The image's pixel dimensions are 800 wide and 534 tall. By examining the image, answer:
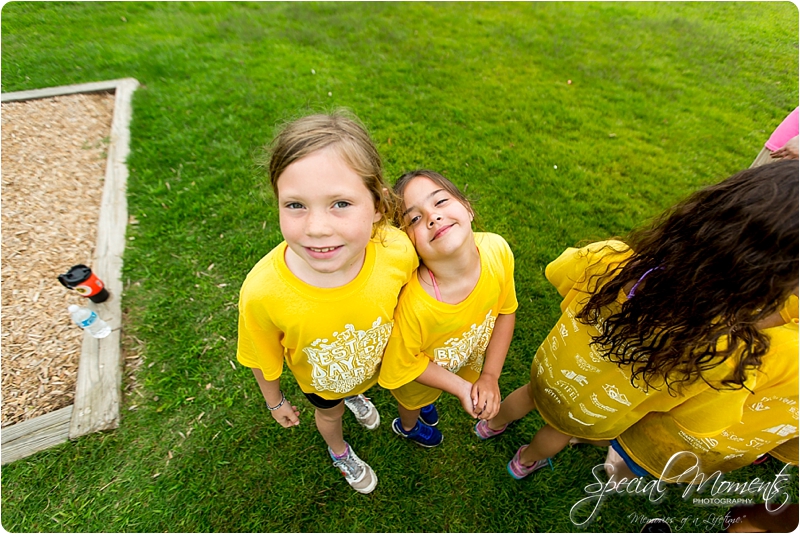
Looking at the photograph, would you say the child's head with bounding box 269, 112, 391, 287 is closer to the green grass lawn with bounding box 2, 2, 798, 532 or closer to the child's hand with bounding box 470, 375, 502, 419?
the child's hand with bounding box 470, 375, 502, 419

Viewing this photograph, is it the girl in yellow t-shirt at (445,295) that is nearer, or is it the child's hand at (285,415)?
the girl in yellow t-shirt at (445,295)

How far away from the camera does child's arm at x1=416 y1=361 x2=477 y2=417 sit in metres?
1.89

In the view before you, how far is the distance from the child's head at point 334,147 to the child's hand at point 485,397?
1032 mm

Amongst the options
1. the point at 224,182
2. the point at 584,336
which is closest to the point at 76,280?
the point at 224,182

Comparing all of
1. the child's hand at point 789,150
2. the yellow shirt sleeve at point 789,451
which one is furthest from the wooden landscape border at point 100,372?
the child's hand at point 789,150

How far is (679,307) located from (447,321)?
0.86m

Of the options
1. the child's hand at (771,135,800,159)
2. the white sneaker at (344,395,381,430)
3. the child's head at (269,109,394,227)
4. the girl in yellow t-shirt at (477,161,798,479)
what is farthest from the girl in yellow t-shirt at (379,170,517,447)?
the child's hand at (771,135,800,159)

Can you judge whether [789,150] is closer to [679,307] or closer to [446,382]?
[679,307]

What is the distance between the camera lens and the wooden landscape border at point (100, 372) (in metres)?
2.79

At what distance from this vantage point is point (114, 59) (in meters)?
5.98

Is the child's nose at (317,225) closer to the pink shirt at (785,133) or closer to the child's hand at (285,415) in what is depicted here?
the child's hand at (285,415)

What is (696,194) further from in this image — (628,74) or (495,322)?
(628,74)

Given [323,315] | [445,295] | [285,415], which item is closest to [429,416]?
[285,415]

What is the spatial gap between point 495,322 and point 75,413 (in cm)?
305
